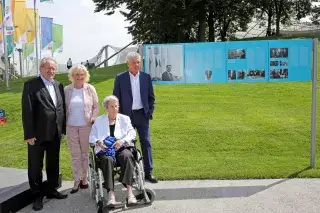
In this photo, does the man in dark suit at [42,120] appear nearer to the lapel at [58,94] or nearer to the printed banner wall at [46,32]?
the lapel at [58,94]

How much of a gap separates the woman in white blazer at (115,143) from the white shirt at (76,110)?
0.23 metres

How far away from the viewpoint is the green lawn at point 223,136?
19.7ft

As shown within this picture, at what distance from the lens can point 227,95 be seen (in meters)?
11.8

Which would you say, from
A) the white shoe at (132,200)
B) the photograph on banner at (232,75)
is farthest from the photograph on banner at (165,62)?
the white shoe at (132,200)

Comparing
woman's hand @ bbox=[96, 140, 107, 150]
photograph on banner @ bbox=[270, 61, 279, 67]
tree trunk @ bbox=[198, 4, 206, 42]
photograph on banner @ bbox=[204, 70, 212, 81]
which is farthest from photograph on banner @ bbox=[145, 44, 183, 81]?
tree trunk @ bbox=[198, 4, 206, 42]

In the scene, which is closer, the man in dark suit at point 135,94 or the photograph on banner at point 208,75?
the man in dark suit at point 135,94

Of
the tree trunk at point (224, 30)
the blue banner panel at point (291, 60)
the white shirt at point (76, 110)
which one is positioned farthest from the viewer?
the tree trunk at point (224, 30)

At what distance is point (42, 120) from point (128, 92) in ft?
3.80

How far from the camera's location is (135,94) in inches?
207

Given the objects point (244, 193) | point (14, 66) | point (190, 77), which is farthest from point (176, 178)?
point (14, 66)

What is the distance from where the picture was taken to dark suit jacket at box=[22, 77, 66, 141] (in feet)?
14.7

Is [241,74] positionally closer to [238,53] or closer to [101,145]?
[238,53]

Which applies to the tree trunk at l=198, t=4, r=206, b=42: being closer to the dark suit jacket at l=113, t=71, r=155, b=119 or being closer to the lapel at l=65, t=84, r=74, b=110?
the dark suit jacket at l=113, t=71, r=155, b=119

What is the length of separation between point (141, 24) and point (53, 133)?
875 inches
